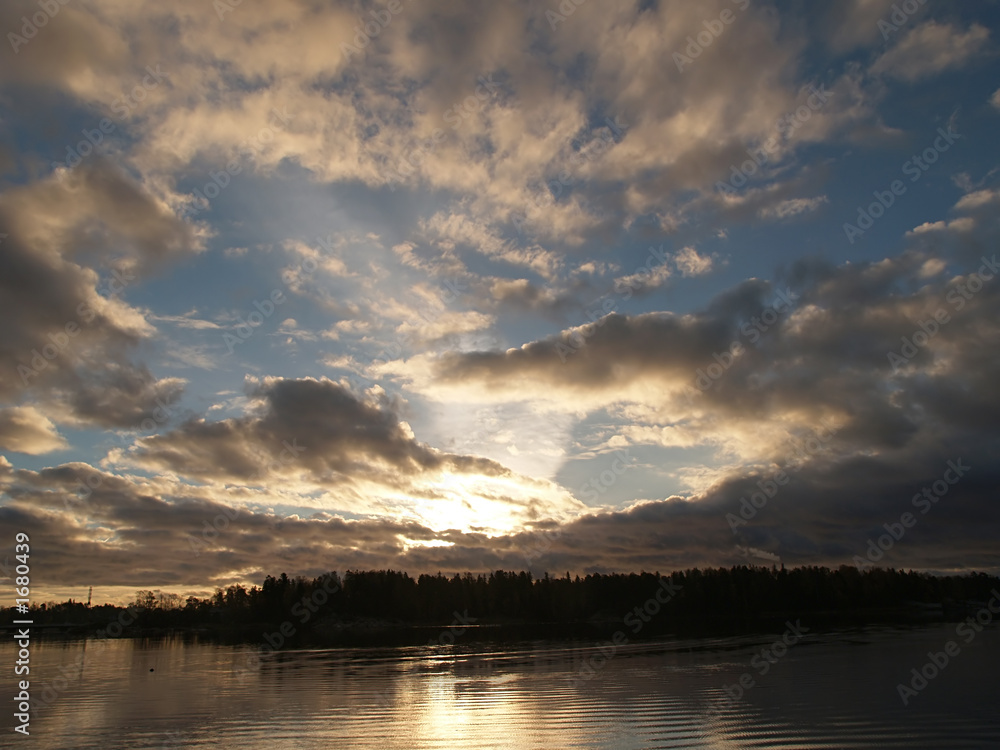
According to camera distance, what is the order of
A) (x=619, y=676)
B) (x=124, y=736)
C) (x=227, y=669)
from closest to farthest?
(x=124, y=736) < (x=619, y=676) < (x=227, y=669)

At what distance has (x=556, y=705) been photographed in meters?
43.5

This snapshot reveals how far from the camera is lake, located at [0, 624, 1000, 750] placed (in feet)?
108

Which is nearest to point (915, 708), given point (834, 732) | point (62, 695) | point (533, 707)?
point (834, 732)

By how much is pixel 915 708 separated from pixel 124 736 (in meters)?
45.5

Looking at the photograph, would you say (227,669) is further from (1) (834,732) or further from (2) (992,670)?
(2) (992,670)

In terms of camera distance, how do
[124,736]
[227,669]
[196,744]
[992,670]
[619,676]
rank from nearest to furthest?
[196,744], [124,736], [992,670], [619,676], [227,669]

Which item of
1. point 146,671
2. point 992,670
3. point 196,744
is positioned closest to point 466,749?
point 196,744

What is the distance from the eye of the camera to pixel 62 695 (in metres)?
59.7

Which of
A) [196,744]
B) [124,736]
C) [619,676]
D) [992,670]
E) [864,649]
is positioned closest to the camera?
[196,744]

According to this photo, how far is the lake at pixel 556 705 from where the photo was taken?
108 feet

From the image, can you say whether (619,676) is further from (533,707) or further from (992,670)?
(992,670)

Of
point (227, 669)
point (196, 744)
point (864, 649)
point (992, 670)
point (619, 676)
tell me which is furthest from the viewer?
point (227, 669)

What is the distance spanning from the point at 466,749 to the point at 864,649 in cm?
6359

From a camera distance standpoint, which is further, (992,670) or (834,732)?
(992,670)
